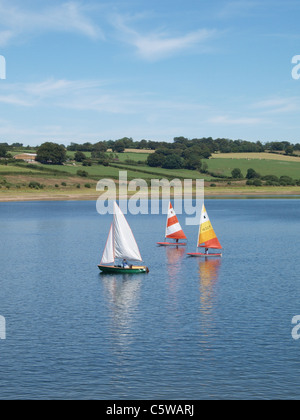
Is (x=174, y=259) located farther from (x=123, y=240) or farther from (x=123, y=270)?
(x=123, y=270)

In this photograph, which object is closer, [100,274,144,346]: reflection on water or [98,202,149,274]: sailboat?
[100,274,144,346]: reflection on water

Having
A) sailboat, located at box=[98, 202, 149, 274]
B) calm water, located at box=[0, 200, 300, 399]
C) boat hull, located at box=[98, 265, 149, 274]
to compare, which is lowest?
calm water, located at box=[0, 200, 300, 399]

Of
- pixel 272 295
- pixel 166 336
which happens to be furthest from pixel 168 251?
pixel 166 336

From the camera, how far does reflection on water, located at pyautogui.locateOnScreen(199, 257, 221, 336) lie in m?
47.3

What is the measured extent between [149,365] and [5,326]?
48.5 feet

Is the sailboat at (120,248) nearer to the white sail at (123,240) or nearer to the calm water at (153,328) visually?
the white sail at (123,240)

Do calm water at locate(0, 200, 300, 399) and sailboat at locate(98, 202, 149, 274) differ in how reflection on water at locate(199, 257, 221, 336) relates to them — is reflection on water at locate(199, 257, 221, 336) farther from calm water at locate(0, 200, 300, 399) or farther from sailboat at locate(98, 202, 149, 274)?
sailboat at locate(98, 202, 149, 274)

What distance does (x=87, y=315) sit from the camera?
165 feet

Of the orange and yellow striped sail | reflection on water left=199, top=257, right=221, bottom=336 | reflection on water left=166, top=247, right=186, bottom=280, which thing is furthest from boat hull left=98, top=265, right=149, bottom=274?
the orange and yellow striped sail

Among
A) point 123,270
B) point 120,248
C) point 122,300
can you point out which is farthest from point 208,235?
point 122,300

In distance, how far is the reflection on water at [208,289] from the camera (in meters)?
47.3

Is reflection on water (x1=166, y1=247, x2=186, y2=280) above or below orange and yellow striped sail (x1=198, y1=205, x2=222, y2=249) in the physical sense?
below

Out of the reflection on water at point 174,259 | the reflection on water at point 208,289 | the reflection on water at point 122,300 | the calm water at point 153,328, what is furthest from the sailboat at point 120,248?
the reflection on water at point 208,289

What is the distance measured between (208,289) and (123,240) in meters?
14.2
